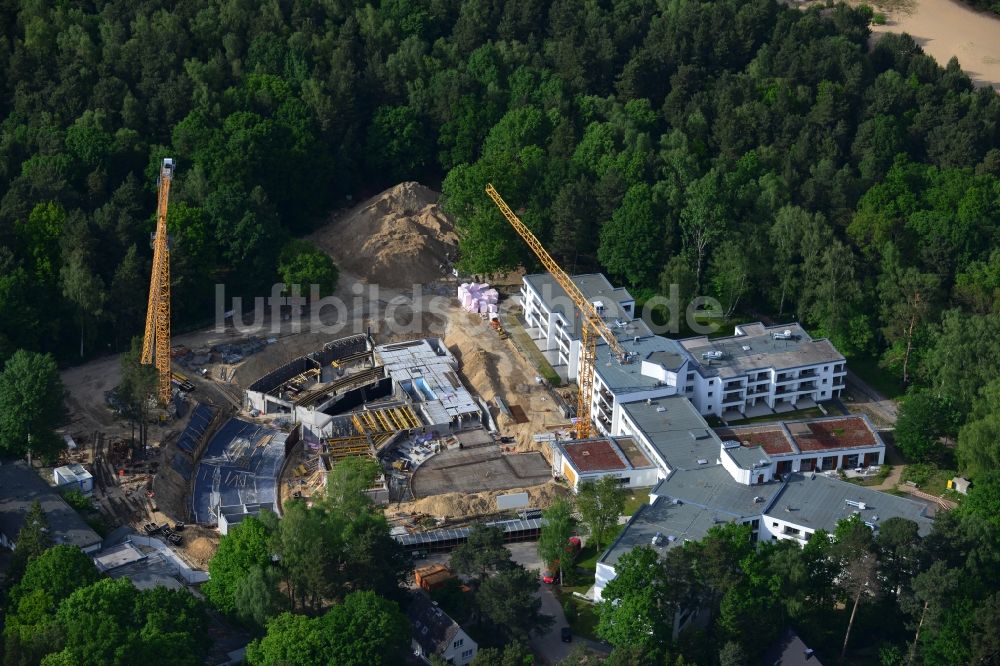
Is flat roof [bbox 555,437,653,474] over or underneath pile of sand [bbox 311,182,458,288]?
over

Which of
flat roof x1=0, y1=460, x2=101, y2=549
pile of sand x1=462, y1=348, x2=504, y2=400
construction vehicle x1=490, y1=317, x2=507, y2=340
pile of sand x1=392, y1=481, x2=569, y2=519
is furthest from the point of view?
construction vehicle x1=490, y1=317, x2=507, y2=340

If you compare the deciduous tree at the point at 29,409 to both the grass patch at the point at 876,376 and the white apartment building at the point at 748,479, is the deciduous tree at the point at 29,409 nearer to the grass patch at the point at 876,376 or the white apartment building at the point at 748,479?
the white apartment building at the point at 748,479

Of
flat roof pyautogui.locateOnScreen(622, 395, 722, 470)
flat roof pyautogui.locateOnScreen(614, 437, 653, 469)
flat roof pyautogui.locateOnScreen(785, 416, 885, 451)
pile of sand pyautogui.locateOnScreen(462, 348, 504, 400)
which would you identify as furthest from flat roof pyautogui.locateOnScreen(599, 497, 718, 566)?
pile of sand pyautogui.locateOnScreen(462, 348, 504, 400)

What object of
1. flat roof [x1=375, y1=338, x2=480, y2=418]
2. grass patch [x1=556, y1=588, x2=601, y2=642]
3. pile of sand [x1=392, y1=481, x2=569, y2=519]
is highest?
grass patch [x1=556, y1=588, x2=601, y2=642]

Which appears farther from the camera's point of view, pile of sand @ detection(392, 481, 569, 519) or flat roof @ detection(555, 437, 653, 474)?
flat roof @ detection(555, 437, 653, 474)

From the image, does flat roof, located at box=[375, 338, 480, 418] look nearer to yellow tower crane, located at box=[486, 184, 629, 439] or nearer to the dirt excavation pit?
the dirt excavation pit

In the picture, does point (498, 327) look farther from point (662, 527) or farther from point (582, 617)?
point (582, 617)

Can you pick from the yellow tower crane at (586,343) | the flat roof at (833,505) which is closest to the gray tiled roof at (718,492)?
the flat roof at (833,505)
